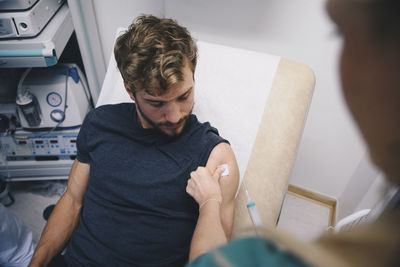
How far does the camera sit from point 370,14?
0.29 metres

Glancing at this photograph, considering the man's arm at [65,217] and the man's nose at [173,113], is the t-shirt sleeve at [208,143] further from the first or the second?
the man's arm at [65,217]

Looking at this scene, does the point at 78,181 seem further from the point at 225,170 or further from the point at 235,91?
the point at 235,91

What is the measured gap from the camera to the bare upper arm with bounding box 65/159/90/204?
3.64ft

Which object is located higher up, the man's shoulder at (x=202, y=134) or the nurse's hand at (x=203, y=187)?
the man's shoulder at (x=202, y=134)

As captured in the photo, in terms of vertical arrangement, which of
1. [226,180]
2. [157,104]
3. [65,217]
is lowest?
[65,217]

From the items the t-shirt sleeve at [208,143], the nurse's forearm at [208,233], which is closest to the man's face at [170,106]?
the t-shirt sleeve at [208,143]

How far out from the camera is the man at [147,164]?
92 cm

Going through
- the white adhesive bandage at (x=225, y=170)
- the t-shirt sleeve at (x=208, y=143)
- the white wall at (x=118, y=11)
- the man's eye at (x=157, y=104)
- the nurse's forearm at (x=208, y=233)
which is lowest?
the nurse's forearm at (x=208, y=233)

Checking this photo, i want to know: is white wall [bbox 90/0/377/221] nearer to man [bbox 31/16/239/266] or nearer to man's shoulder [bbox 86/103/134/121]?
man [bbox 31/16/239/266]

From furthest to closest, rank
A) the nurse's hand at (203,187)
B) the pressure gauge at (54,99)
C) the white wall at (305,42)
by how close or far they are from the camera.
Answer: the pressure gauge at (54,99), the white wall at (305,42), the nurse's hand at (203,187)

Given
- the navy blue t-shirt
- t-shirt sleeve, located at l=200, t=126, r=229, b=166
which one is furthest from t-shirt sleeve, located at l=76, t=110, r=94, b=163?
t-shirt sleeve, located at l=200, t=126, r=229, b=166

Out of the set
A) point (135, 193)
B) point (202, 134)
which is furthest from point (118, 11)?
point (135, 193)

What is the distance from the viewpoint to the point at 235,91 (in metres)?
1.21

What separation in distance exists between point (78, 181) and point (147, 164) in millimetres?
338
